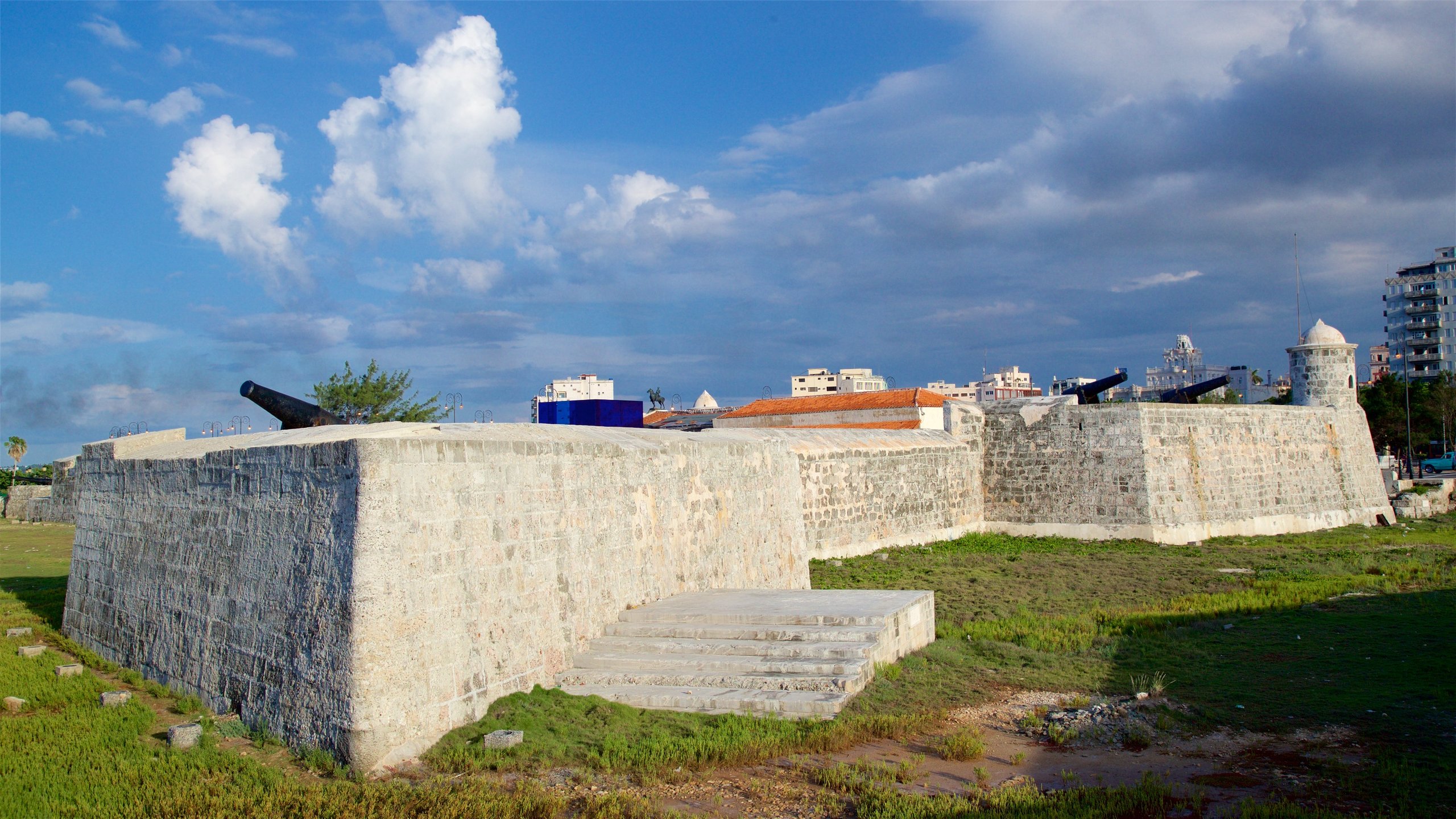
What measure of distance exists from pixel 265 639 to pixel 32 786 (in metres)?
1.62

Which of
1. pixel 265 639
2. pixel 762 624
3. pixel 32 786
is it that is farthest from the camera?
pixel 762 624

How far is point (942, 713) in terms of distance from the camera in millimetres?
7152

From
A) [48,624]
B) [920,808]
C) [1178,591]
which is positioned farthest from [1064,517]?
[48,624]

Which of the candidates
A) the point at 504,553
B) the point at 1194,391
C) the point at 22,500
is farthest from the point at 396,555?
the point at 22,500

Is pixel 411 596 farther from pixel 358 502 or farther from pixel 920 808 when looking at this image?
pixel 920 808

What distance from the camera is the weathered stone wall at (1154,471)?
1953cm

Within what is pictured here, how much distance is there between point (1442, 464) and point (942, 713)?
171 ft

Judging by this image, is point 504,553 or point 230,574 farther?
point 230,574

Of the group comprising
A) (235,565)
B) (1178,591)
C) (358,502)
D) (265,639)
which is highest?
(358,502)

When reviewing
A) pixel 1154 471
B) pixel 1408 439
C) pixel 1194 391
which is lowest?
pixel 1154 471

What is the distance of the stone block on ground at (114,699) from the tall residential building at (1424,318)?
274ft

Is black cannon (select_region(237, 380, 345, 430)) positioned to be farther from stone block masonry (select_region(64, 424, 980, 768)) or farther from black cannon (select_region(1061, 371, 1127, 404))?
black cannon (select_region(1061, 371, 1127, 404))

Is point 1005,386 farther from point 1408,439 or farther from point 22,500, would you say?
point 22,500

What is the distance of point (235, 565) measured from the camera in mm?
7582
